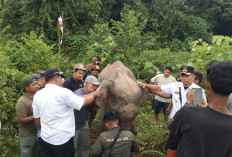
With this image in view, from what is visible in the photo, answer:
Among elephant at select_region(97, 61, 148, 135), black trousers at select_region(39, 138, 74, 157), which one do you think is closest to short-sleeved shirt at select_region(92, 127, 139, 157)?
black trousers at select_region(39, 138, 74, 157)

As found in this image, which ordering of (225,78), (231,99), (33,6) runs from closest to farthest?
(225,78) < (231,99) < (33,6)

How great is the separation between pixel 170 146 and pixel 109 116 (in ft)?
5.42

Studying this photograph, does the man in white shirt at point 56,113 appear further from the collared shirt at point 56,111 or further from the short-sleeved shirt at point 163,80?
the short-sleeved shirt at point 163,80


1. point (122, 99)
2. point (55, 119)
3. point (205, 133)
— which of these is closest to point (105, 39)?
point (122, 99)

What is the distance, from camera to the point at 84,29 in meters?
18.6

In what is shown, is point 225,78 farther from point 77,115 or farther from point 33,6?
point 33,6

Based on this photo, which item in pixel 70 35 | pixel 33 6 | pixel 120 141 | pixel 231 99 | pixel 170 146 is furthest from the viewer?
pixel 70 35

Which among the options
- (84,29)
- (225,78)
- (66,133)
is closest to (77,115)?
(66,133)

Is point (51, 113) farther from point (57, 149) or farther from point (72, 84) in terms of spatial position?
point (72, 84)

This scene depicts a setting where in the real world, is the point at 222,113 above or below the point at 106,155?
above

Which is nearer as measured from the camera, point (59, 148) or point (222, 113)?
point (222, 113)

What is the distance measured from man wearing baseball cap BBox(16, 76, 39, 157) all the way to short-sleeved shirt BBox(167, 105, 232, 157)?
2899mm

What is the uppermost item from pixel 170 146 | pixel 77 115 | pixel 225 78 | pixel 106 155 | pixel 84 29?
pixel 84 29

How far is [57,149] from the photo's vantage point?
3.38 metres
